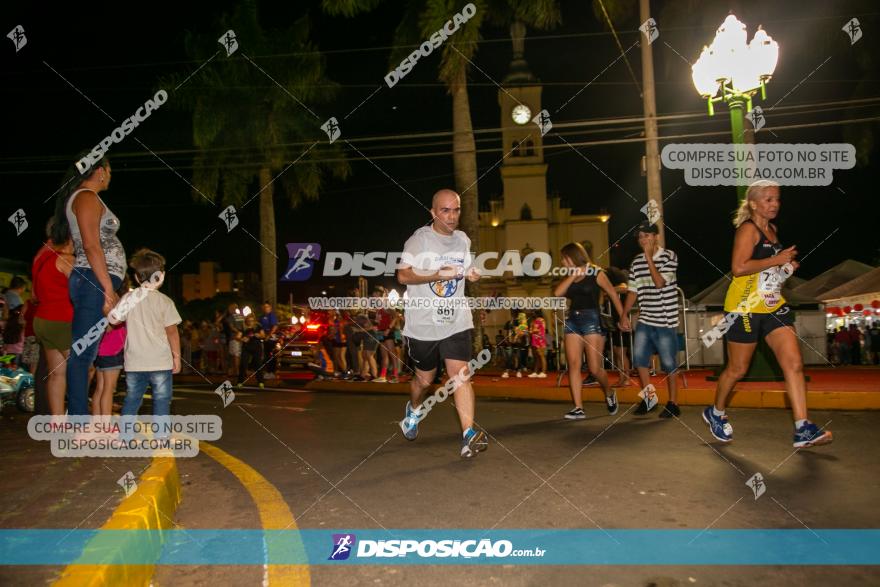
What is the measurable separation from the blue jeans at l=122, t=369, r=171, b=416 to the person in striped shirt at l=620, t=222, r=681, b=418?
4.62 meters

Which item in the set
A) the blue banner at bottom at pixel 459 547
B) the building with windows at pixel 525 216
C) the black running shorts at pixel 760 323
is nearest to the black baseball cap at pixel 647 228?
the black running shorts at pixel 760 323

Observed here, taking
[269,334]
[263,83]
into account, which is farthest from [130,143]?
[269,334]

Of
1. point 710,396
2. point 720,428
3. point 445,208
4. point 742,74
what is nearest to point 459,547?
point 445,208

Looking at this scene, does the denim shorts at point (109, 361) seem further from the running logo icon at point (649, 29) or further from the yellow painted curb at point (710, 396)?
the running logo icon at point (649, 29)

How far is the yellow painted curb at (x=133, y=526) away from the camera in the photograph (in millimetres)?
2199

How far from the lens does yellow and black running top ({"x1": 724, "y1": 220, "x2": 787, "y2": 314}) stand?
5211 millimetres

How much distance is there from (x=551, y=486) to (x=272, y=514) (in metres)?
1.65

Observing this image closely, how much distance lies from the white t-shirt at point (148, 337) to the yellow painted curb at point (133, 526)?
113 centimetres

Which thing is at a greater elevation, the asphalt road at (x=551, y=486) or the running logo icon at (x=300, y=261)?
the running logo icon at (x=300, y=261)

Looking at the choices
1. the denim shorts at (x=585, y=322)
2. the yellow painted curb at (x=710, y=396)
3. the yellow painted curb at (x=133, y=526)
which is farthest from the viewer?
the yellow painted curb at (x=710, y=396)

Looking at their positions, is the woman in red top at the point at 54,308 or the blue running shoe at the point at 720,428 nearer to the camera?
the woman in red top at the point at 54,308

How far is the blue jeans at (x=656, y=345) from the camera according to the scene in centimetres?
690

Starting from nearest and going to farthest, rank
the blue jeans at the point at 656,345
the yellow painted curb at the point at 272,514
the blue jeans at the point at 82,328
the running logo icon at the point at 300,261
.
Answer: the yellow painted curb at the point at 272,514, the blue jeans at the point at 82,328, the blue jeans at the point at 656,345, the running logo icon at the point at 300,261

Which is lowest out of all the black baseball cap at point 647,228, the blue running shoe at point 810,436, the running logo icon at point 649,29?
the blue running shoe at point 810,436
